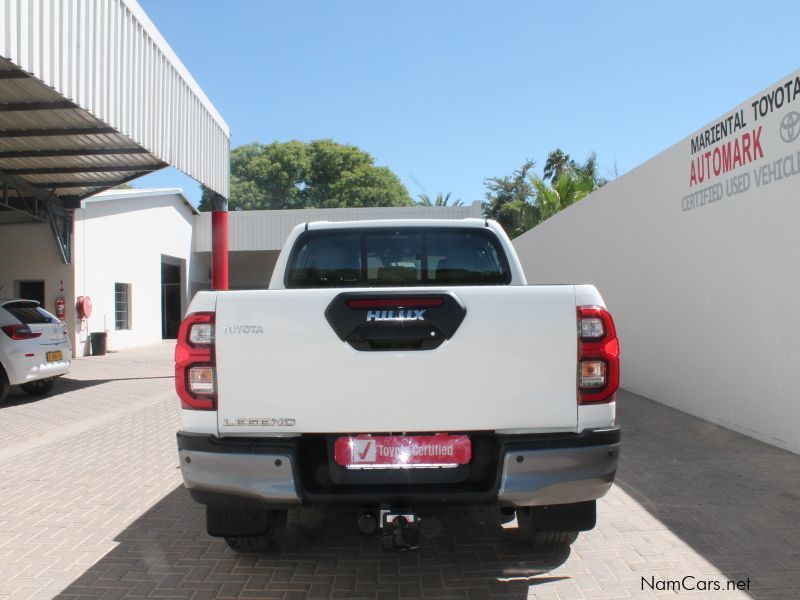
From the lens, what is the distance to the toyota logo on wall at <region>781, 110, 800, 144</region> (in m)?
5.37

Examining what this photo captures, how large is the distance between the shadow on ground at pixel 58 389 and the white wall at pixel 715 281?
858cm

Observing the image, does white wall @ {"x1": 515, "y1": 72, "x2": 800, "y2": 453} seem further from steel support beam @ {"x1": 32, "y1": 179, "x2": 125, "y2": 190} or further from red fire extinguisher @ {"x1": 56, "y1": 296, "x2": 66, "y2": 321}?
red fire extinguisher @ {"x1": 56, "y1": 296, "x2": 66, "y2": 321}

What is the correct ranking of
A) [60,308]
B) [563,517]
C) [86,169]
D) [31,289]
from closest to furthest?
[563,517]
[86,169]
[60,308]
[31,289]

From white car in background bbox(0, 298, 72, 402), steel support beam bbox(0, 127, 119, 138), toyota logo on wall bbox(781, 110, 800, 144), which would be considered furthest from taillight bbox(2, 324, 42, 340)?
toyota logo on wall bbox(781, 110, 800, 144)

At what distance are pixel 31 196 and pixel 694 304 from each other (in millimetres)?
13310

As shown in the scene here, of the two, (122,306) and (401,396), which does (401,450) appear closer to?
(401,396)

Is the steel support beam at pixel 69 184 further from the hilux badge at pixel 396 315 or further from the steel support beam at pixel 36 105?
the hilux badge at pixel 396 315

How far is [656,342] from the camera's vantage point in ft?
27.8

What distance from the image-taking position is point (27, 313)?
29.6 ft

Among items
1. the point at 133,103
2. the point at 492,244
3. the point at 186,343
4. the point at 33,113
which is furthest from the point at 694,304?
the point at 33,113

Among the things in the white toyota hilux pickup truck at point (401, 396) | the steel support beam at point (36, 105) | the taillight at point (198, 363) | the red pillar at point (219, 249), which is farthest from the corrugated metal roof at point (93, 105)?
the white toyota hilux pickup truck at point (401, 396)

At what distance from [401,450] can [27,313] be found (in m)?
8.24

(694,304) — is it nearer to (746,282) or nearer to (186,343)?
(746,282)

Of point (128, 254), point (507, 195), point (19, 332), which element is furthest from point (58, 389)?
point (507, 195)
